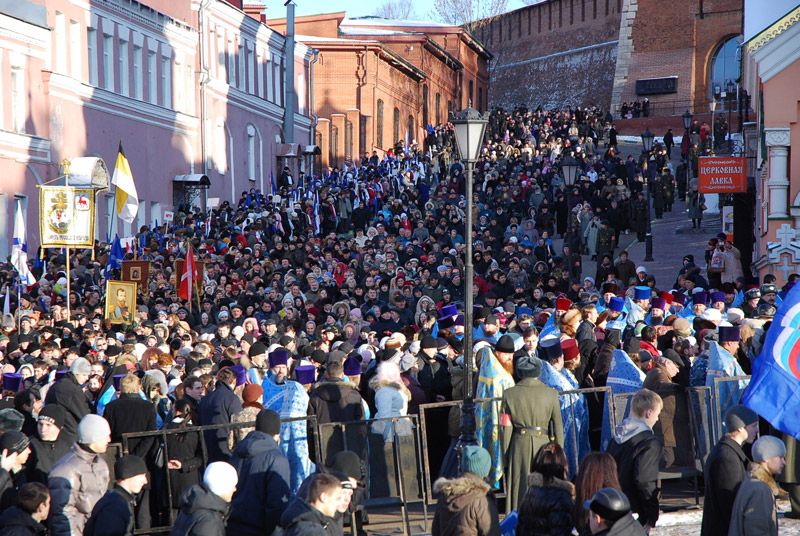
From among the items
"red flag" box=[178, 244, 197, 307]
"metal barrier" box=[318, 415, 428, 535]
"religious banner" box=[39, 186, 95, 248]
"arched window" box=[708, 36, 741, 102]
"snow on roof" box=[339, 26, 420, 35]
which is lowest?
"metal barrier" box=[318, 415, 428, 535]

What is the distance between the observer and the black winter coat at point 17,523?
27.7 ft

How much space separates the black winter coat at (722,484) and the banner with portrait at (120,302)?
1403 cm

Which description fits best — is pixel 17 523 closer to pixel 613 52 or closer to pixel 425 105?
pixel 425 105

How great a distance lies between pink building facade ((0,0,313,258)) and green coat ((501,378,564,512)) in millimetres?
19105

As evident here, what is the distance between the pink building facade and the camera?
1379 inches

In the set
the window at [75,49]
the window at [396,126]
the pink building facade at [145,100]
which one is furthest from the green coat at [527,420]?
the window at [396,126]

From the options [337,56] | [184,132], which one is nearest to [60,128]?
[184,132]

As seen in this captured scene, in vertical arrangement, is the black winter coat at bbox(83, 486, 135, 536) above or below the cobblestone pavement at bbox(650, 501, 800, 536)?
above

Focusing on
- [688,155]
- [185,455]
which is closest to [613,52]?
[688,155]

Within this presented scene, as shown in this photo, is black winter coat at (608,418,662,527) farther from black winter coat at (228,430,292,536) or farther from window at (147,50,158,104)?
window at (147,50,158,104)

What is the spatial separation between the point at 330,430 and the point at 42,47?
26.9m

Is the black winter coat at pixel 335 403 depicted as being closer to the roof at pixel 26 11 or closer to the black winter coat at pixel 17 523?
the black winter coat at pixel 17 523

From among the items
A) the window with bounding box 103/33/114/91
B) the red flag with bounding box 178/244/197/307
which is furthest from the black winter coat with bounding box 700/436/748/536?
the window with bounding box 103/33/114/91

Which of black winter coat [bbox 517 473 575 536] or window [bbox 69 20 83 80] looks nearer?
black winter coat [bbox 517 473 575 536]
